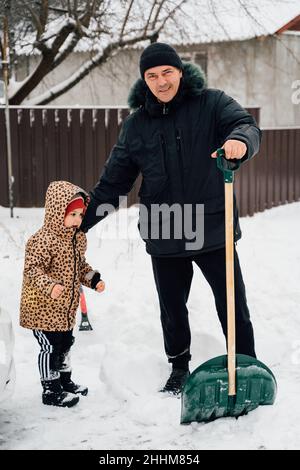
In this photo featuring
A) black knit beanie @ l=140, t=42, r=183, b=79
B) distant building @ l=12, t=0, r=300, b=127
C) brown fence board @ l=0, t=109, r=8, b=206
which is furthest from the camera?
distant building @ l=12, t=0, r=300, b=127

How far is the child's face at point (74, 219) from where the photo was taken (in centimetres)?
331

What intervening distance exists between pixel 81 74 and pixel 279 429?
8315 mm

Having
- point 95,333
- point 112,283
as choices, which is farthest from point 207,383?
point 112,283

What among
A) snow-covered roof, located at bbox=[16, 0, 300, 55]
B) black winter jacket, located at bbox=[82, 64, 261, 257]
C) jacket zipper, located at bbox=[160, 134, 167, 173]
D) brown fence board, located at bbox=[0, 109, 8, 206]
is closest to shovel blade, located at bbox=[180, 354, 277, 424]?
black winter jacket, located at bbox=[82, 64, 261, 257]

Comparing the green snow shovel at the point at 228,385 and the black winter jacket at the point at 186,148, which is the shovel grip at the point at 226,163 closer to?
the green snow shovel at the point at 228,385

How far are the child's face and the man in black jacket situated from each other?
83mm

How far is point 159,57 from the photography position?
3.19 metres

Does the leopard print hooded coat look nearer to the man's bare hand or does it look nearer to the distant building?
the man's bare hand

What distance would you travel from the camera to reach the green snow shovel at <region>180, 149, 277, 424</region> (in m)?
2.95

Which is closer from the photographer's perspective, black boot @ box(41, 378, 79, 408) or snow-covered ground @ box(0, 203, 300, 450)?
snow-covered ground @ box(0, 203, 300, 450)

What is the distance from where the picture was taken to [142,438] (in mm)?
2977

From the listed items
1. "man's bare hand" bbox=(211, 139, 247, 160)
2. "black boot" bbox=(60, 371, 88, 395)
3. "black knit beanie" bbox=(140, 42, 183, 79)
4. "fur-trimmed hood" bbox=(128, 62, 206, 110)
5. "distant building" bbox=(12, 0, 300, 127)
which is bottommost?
"black boot" bbox=(60, 371, 88, 395)

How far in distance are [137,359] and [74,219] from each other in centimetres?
105
